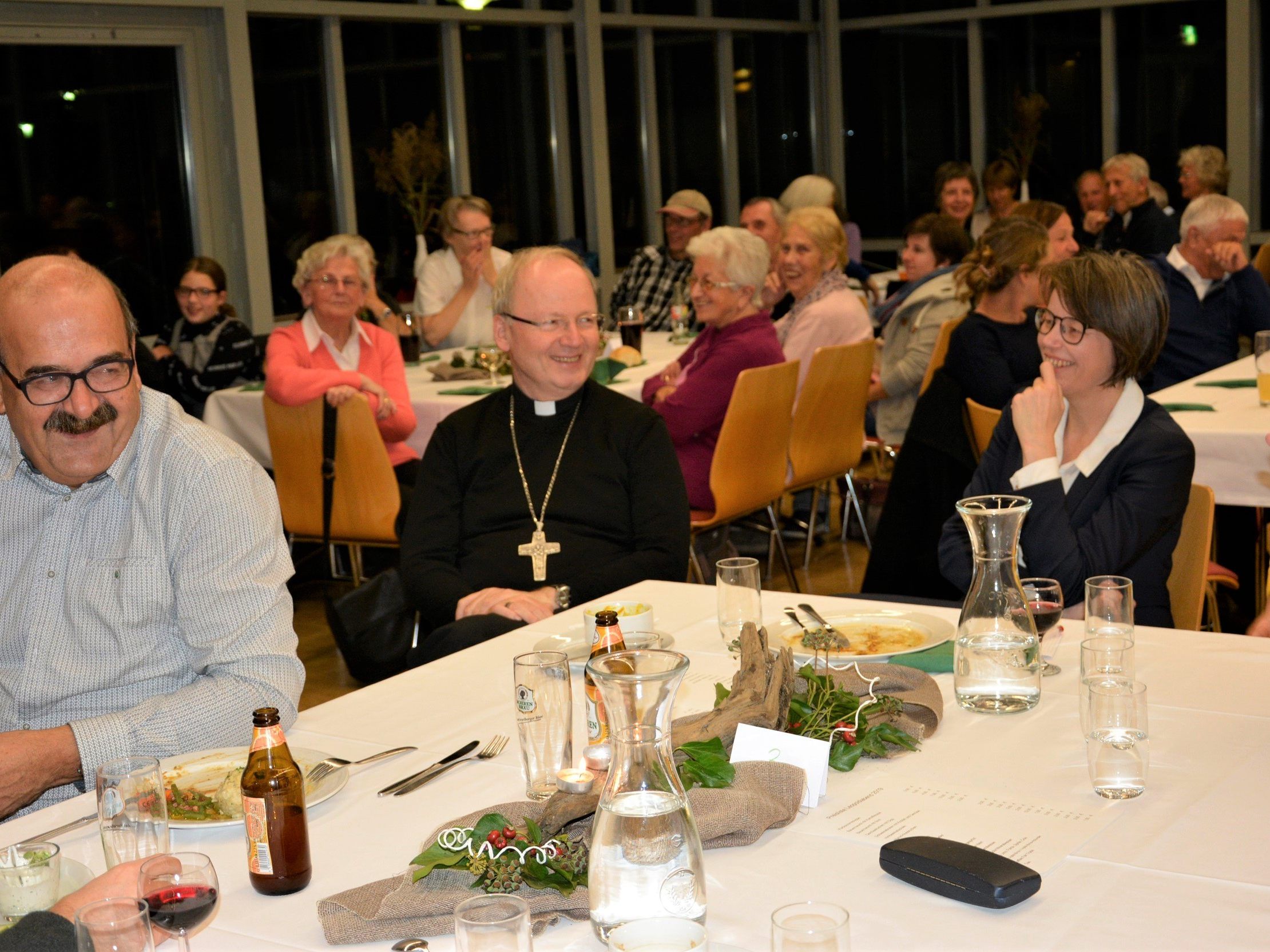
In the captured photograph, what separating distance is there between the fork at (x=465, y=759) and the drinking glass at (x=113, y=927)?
578 millimetres

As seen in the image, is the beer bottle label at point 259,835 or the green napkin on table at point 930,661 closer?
the beer bottle label at point 259,835

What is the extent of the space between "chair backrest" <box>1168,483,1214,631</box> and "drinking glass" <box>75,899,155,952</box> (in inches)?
84.2

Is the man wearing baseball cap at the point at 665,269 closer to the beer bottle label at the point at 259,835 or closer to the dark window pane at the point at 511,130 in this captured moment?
the dark window pane at the point at 511,130

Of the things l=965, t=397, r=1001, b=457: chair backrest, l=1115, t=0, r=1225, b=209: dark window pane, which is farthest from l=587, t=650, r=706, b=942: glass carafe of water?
l=1115, t=0, r=1225, b=209: dark window pane

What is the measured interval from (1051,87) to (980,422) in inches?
369

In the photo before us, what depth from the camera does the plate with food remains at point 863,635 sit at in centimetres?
208

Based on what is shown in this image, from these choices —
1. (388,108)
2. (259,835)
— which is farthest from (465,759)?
(388,108)

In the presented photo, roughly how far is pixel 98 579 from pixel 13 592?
0.15m

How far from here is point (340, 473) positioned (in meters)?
4.81

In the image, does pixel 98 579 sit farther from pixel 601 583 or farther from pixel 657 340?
pixel 657 340

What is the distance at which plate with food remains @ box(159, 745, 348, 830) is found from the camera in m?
1.62

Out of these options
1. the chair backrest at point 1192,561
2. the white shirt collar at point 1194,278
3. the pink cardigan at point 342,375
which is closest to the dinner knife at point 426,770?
the chair backrest at point 1192,561

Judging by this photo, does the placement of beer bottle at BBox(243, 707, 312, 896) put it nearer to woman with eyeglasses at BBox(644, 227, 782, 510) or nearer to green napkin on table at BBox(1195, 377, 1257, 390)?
woman with eyeglasses at BBox(644, 227, 782, 510)

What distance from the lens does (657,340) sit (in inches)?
277
